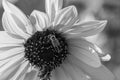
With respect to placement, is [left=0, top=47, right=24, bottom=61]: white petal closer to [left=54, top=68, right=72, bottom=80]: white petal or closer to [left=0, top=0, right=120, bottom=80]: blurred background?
[left=54, top=68, right=72, bottom=80]: white petal

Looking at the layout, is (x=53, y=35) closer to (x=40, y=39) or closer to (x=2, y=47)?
(x=40, y=39)

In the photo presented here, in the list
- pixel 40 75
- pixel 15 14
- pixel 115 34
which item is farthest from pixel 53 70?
pixel 115 34

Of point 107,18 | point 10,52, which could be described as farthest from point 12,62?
point 107,18

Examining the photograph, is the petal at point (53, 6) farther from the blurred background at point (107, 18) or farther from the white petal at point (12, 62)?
the blurred background at point (107, 18)

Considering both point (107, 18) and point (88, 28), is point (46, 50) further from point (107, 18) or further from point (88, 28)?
point (107, 18)

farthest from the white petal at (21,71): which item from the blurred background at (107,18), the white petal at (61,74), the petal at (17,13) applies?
the blurred background at (107,18)

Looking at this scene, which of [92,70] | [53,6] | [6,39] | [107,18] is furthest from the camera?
[107,18]
